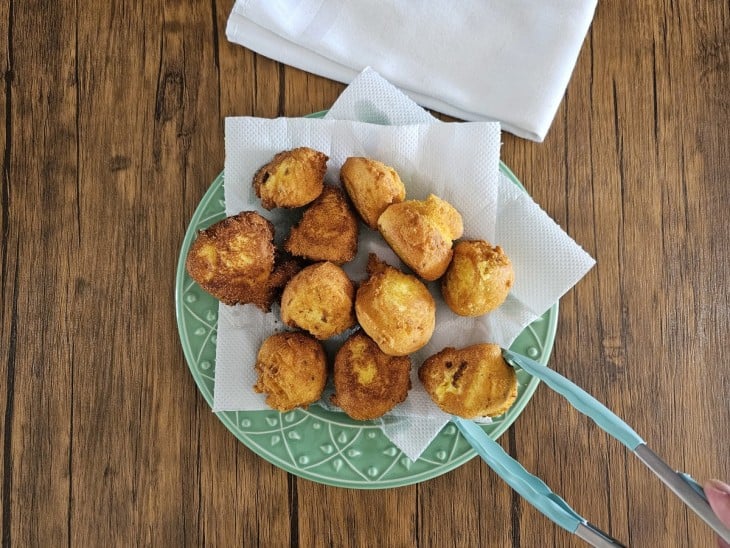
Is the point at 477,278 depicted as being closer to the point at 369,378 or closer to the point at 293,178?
the point at 369,378

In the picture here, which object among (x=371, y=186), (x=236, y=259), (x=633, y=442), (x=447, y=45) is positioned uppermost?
(x=447, y=45)

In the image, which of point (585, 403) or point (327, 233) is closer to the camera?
point (585, 403)

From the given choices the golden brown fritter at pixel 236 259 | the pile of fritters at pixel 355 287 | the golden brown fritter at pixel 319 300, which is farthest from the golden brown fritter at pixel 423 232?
the golden brown fritter at pixel 236 259

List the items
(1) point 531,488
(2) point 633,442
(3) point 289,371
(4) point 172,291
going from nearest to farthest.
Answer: (2) point 633,442
(1) point 531,488
(3) point 289,371
(4) point 172,291

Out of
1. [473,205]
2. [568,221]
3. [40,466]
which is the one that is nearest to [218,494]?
[40,466]

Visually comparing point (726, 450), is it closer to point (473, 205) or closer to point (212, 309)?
point (473, 205)

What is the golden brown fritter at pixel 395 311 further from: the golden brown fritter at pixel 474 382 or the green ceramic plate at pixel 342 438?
the green ceramic plate at pixel 342 438

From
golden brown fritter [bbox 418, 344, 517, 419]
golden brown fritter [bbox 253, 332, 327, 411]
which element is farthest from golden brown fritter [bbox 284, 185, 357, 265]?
golden brown fritter [bbox 418, 344, 517, 419]

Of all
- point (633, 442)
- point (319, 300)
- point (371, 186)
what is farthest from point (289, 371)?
point (633, 442)
